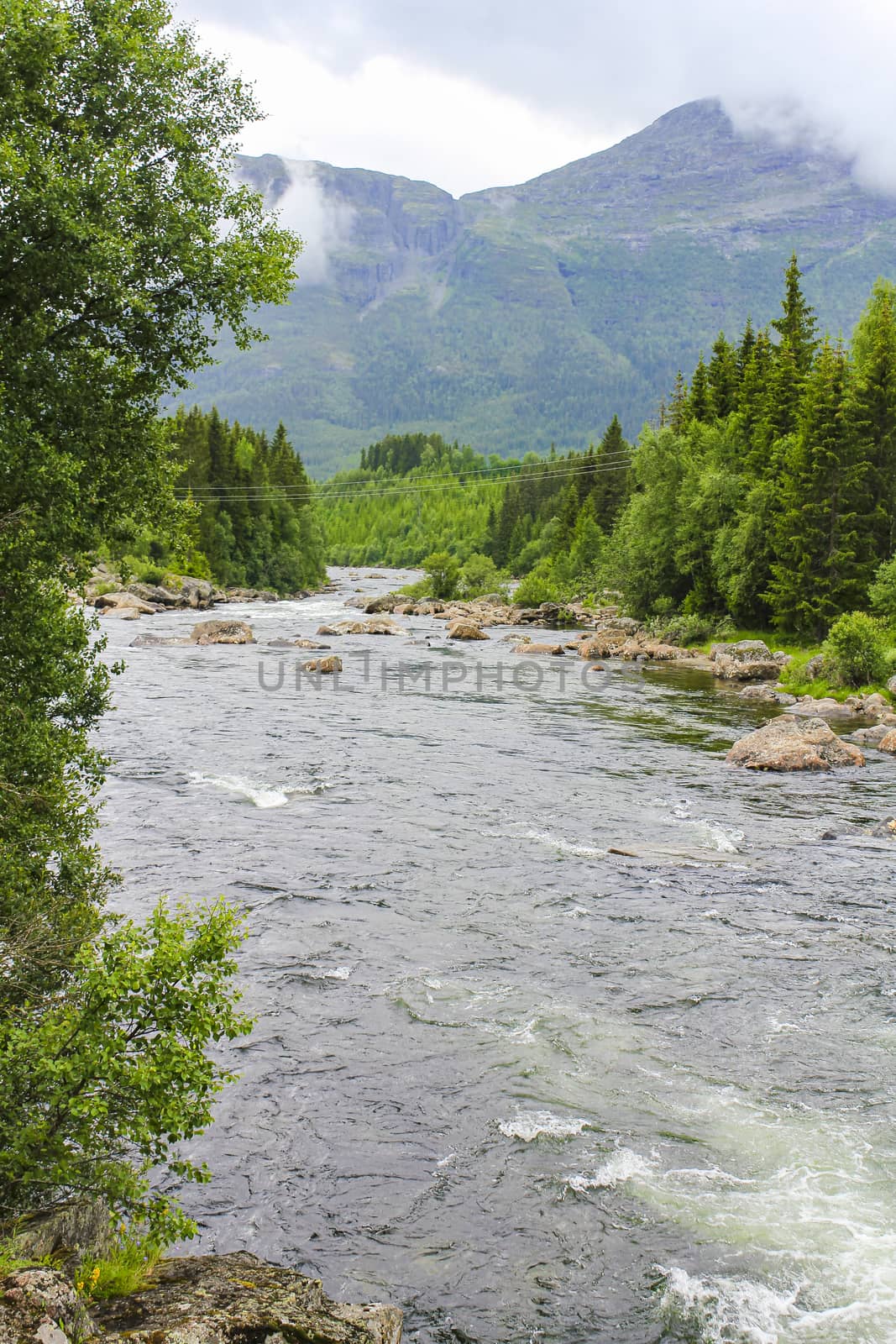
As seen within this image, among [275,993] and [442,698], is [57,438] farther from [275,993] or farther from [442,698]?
[442,698]

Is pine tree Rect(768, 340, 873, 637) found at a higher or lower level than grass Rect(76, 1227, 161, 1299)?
higher

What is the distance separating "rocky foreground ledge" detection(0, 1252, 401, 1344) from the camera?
19.0 feet

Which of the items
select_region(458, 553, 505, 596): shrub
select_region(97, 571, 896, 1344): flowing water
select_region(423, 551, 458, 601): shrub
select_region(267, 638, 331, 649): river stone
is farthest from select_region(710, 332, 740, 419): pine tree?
select_region(97, 571, 896, 1344): flowing water

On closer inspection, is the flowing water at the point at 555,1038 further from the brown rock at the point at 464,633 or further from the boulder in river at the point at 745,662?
the brown rock at the point at 464,633

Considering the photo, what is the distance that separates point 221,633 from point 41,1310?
186 feet

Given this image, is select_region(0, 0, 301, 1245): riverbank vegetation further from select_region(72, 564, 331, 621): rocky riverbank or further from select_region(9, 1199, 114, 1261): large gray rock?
select_region(72, 564, 331, 621): rocky riverbank

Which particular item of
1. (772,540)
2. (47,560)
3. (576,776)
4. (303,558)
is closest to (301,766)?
(576,776)

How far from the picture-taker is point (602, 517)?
106m

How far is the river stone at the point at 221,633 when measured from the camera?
60.0m

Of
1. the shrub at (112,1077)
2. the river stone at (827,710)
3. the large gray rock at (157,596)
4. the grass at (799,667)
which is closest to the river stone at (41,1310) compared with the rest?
the shrub at (112,1077)

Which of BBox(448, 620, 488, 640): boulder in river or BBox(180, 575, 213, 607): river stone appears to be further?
BBox(180, 575, 213, 607): river stone

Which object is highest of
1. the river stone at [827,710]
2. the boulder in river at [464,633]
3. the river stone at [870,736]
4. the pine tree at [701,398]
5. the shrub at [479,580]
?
the pine tree at [701,398]

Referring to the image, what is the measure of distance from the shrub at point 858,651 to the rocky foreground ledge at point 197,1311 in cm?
3759

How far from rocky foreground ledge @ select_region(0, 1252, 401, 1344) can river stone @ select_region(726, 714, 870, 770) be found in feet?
78.7
